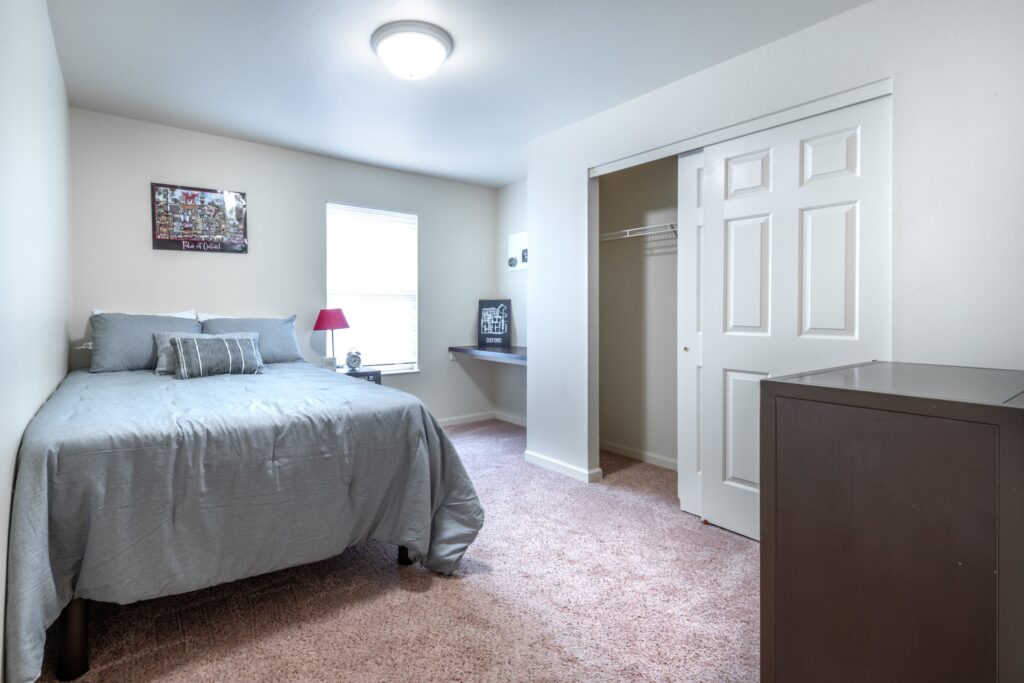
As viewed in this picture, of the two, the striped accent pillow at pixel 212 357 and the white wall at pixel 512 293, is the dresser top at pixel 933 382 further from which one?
the white wall at pixel 512 293

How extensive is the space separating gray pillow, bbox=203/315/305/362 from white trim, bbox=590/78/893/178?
2.45 metres

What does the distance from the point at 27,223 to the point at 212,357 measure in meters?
1.26

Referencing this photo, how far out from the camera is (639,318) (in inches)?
152

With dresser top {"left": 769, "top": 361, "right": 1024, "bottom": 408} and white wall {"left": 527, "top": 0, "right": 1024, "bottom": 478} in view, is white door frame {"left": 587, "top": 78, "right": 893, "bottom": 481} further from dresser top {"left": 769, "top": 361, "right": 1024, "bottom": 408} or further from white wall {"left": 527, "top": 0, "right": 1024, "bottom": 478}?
dresser top {"left": 769, "top": 361, "right": 1024, "bottom": 408}

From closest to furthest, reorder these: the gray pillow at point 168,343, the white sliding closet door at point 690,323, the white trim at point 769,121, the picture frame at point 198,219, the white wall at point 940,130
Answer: the white wall at point 940,130, the white trim at point 769,121, the white sliding closet door at point 690,323, the gray pillow at point 168,343, the picture frame at point 198,219

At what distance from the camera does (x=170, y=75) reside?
2.76 metres

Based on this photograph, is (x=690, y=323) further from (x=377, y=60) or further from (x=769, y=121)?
(x=377, y=60)

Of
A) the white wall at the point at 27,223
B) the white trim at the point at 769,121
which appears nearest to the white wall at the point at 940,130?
the white trim at the point at 769,121

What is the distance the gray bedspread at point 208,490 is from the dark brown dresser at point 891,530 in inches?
51.9

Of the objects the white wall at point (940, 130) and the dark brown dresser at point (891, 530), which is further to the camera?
the white wall at point (940, 130)

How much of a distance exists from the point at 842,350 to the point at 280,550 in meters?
2.33

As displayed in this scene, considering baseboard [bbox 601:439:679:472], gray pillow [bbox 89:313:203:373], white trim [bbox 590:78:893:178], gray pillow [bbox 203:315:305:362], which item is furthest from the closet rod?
gray pillow [bbox 89:313:203:373]

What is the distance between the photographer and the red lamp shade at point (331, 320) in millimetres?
3992

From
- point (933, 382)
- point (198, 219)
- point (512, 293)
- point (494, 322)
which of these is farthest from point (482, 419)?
point (933, 382)
